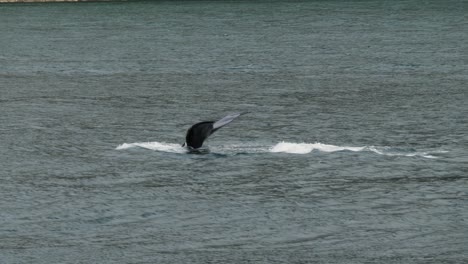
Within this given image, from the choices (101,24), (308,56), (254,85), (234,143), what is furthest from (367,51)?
(101,24)

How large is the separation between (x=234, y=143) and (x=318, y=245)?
1491cm

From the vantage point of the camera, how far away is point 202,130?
38469mm

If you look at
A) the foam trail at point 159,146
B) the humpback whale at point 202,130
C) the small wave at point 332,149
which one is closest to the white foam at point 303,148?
the small wave at point 332,149

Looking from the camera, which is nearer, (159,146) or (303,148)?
(303,148)

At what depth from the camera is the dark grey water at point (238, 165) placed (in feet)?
93.7

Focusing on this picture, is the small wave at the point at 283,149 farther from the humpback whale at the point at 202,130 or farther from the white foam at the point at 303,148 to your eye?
the humpback whale at the point at 202,130

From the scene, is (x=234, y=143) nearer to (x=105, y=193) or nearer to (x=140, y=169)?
(x=140, y=169)

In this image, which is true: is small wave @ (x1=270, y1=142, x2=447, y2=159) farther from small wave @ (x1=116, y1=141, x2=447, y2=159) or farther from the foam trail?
the foam trail

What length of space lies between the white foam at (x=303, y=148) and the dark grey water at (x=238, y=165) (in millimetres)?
48

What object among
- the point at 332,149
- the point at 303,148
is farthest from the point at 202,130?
the point at 332,149

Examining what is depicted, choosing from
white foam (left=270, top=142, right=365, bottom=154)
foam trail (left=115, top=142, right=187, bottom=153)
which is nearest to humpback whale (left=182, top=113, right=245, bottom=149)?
foam trail (left=115, top=142, right=187, bottom=153)

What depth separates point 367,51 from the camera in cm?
10062

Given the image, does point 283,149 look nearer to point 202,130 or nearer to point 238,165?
point 238,165

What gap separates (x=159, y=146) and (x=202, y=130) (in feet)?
12.5
